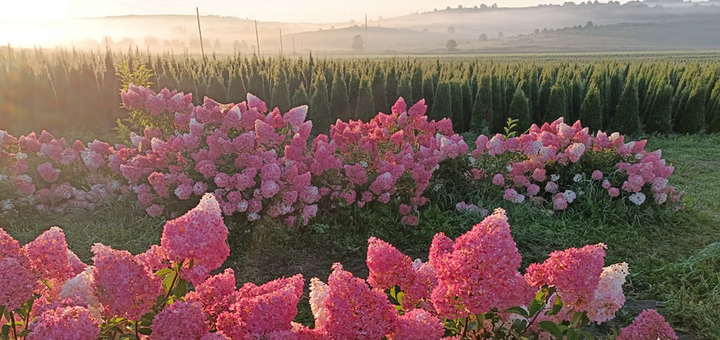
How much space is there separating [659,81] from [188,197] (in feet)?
39.3

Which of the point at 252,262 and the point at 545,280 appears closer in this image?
the point at 545,280

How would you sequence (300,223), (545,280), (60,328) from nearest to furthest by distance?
1. (60,328)
2. (545,280)
3. (300,223)

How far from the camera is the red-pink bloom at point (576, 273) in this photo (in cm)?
139

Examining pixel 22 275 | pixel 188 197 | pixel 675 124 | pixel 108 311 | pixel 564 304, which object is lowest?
pixel 675 124

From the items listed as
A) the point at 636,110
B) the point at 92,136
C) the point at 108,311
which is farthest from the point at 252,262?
the point at 636,110

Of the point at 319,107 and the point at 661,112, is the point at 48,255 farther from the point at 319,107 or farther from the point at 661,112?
the point at 661,112

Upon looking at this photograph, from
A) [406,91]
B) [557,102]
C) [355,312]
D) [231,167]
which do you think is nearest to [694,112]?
[557,102]

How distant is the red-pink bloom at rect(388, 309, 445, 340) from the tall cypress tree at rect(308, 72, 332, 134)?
956 cm

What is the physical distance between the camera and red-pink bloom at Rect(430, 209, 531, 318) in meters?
1.27

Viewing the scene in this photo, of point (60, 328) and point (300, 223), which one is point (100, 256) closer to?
point (60, 328)

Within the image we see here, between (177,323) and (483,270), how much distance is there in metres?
0.82

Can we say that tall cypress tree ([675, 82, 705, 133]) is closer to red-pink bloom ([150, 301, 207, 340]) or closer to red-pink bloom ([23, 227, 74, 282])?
red-pink bloom ([150, 301, 207, 340])

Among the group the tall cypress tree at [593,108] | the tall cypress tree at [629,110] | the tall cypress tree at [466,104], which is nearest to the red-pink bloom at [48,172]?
the tall cypress tree at [466,104]

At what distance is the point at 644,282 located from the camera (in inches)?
146
